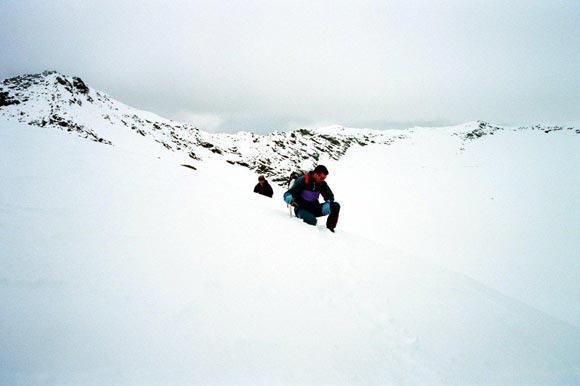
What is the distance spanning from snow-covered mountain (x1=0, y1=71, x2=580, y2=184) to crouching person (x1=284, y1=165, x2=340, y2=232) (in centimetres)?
1503

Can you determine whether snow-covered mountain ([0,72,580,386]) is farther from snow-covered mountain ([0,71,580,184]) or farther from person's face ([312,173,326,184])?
snow-covered mountain ([0,71,580,184])

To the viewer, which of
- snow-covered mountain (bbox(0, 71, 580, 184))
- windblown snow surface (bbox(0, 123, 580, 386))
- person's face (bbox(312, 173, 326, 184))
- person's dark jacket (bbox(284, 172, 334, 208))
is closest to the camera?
windblown snow surface (bbox(0, 123, 580, 386))

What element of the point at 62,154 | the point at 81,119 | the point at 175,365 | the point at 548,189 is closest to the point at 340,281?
the point at 175,365

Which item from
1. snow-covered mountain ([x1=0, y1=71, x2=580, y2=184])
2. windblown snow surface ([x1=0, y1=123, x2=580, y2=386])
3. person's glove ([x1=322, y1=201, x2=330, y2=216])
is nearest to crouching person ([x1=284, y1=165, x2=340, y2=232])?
person's glove ([x1=322, y1=201, x2=330, y2=216])

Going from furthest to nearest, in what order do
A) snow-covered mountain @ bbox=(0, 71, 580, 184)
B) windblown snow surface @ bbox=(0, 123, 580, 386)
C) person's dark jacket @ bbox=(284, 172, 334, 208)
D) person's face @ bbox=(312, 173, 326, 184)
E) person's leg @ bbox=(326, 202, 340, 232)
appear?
snow-covered mountain @ bbox=(0, 71, 580, 184) < person's dark jacket @ bbox=(284, 172, 334, 208) < person's leg @ bbox=(326, 202, 340, 232) < person's face @ bbox=(312, 173, 326, 184) < windblown snow surface @ bbox=(0, 123, 580, 386)

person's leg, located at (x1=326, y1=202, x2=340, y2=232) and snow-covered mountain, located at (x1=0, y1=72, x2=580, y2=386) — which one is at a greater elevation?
person's leg, located at (x1=326, y1=202, x2=340, y2=232)

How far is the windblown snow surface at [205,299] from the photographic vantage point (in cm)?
165

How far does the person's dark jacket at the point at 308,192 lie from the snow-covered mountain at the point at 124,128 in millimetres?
15019

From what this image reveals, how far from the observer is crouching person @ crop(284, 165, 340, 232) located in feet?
20.6

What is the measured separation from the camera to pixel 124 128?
2716 cm

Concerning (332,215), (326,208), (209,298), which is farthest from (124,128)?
(209,298)

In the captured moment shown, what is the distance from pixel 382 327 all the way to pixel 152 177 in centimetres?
499

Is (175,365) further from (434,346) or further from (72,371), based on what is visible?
(434,346)

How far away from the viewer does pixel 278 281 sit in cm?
297
